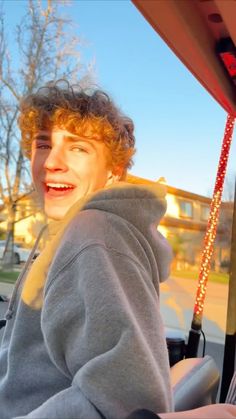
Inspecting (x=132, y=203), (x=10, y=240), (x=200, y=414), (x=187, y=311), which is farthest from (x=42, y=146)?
(x=10, y=240)

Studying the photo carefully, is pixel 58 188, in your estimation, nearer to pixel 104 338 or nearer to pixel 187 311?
pixel 104 338

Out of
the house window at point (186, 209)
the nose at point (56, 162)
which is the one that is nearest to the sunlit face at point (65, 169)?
the nose at point (56, 162)

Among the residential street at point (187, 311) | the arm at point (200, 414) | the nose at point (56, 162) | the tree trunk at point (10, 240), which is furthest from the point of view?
the tree trunk at point (10, 240)

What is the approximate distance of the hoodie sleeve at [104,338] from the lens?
82 centimetres

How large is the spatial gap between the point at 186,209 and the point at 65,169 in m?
2.40

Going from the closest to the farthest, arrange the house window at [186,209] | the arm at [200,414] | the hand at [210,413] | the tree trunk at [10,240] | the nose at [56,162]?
the arm at [200,414] → the hand at [210,413] → the nose at [56,162] → the house window at [186,209] → the tree trunk at [10,240]

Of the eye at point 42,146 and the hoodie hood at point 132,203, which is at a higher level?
the eye at point 42,146

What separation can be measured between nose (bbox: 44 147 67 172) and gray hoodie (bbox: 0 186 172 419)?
6.3 inches

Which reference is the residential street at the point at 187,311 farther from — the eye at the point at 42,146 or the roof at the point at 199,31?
the eye at the point at 42,146

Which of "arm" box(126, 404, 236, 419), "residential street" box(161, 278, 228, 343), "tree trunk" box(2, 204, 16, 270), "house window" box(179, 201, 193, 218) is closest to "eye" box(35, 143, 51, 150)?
"arm" box(126, 404, 236, 419)

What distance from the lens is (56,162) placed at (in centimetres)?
115

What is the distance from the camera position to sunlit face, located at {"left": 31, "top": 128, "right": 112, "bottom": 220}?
1150 millimetres

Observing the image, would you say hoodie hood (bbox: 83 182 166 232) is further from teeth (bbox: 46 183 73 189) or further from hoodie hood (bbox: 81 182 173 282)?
teeth (bbox: 46 183 73 189)

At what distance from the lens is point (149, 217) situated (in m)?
1.03
